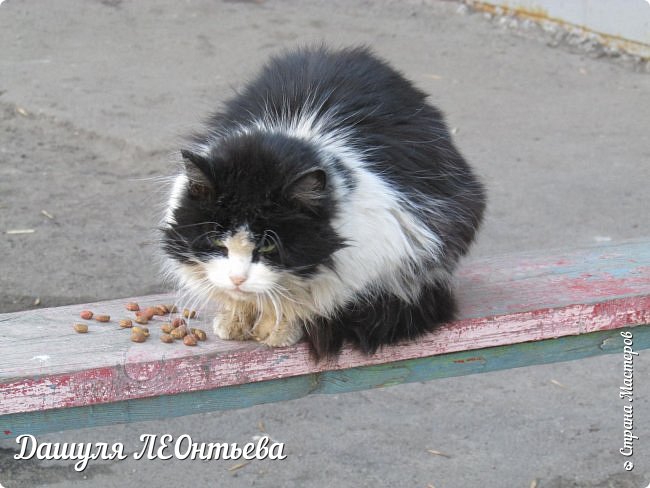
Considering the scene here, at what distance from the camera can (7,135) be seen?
5.34 meters

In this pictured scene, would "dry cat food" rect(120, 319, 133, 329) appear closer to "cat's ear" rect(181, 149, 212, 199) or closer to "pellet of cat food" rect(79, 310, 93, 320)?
"pellet of cat food" rect(79, 310, 93, 320)

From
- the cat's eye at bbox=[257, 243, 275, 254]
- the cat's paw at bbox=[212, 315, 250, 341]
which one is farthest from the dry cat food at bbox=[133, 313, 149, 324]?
the cat's eye at bbox=[257, 243, 275, 254]

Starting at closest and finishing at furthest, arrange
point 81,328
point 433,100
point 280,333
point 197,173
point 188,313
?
1. point 197,173
2. point 280,333
3. point 81,328
4. point 188,313
5. point 433,100

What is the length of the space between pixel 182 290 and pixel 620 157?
369 centimetres

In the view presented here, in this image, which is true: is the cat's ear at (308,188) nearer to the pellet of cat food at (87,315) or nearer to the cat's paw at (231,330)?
the cat's paw at (231,330)

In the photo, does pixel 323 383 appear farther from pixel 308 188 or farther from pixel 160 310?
pixel 308 188

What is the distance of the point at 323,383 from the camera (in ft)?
7.63

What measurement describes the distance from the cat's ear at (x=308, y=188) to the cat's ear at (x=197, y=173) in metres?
0.18

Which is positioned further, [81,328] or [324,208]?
[81,328]

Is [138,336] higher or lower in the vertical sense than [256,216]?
lower

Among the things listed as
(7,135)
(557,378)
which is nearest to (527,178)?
(557,378)

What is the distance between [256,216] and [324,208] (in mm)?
155

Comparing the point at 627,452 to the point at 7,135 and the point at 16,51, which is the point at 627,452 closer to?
the point at 7,135

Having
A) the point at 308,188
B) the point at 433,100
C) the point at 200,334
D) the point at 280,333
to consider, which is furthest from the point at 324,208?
the point at 433,100
